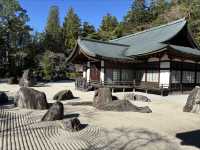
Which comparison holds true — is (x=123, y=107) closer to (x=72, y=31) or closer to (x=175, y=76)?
(x=175, y=76)

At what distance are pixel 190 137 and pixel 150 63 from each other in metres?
13.9

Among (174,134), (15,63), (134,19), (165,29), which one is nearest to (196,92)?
(174,134)

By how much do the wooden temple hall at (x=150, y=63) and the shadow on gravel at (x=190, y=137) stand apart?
10.4 m

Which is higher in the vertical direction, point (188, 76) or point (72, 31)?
point (72, 31)

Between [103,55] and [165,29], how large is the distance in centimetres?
817

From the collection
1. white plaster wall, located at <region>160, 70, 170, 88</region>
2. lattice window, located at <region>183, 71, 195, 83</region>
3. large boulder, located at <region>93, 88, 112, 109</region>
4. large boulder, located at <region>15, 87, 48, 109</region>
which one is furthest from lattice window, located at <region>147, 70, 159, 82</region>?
large boulder, located at <region>15, 87, 48, 109</region>

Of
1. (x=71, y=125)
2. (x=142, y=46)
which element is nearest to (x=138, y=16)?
(x=142, y=46)

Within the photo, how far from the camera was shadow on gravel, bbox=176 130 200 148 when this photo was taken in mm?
6241

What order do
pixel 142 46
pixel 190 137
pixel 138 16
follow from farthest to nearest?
pixel 138 16
pixel 142 46
pixel 190 137

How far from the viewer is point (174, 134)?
7027 millimetres

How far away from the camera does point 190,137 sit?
681 cm

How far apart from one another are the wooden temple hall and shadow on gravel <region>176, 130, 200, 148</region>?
409 inches

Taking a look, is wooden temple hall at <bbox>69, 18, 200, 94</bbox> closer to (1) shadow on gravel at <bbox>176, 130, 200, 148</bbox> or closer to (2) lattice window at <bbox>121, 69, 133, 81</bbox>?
(2) lattice window at <bbox>121, 69, 133, 81</bbox>

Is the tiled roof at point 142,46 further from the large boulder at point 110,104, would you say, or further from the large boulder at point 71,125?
the large boulder at point 71,125
